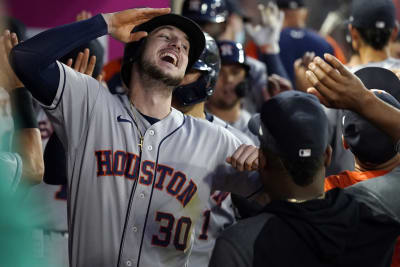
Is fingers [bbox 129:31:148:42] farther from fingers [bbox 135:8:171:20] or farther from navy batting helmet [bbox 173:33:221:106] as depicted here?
navy batting helmet [bbox 173:33:221:106]

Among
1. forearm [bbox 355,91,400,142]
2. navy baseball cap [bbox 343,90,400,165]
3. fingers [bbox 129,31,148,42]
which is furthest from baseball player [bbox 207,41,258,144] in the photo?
forearm [bbox 355,91,400,142]

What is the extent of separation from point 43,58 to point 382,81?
1.77 m

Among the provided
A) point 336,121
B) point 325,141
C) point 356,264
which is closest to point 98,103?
point 325,141

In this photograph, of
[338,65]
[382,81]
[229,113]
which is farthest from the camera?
[229,113]

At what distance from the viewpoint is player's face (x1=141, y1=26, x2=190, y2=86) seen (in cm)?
330

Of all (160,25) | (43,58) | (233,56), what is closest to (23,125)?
(43,58)

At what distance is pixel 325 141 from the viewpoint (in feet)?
7.79

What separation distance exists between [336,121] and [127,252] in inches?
79.2

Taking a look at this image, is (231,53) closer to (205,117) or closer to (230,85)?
(230,85)

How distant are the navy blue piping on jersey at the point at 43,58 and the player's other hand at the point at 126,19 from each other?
0.64 ft

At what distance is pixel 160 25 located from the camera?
3525mm

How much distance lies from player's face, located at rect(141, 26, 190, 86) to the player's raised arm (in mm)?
208

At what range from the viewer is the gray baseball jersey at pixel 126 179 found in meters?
3.09

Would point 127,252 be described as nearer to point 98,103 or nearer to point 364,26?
point 98,103
